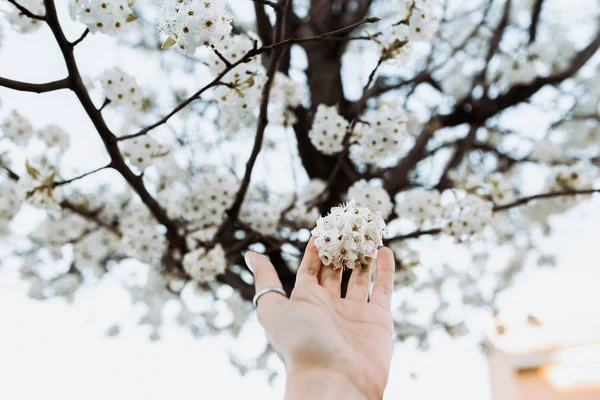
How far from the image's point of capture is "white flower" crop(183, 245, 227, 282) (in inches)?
100.0

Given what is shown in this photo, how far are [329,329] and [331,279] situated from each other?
23 centimetres

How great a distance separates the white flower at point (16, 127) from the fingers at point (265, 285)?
1972 millimetres

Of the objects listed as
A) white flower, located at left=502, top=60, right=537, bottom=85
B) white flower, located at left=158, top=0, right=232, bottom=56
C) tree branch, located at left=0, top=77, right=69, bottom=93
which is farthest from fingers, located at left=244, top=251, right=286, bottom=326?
white flower, located at left=502, top=60, right=537, bottom=85

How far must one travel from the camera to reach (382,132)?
2428 mm

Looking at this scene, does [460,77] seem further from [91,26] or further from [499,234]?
[91,26]

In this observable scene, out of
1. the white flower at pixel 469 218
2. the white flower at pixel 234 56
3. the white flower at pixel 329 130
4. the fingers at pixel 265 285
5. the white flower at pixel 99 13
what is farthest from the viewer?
the white flower at pixel 329 130

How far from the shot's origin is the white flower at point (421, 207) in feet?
9.15

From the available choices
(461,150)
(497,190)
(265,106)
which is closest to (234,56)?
(265,106)

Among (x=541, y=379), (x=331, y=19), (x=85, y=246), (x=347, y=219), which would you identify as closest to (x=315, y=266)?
(x=347, y=219)

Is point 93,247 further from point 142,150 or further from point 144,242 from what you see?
point 142,150

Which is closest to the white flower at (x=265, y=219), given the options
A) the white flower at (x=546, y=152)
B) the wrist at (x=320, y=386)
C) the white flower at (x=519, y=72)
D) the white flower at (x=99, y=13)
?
the white flower at (x=99, y=13)

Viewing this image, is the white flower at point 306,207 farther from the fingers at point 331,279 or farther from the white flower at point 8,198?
the white flower at point 8,198

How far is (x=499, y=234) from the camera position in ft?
15.6

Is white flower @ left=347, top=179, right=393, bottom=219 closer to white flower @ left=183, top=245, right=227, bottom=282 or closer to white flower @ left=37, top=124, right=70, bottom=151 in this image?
white flower @ left=183, top=245, right=227, bottom=282
